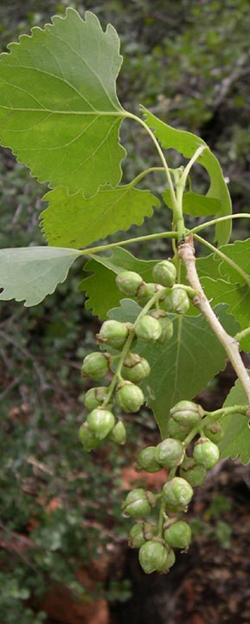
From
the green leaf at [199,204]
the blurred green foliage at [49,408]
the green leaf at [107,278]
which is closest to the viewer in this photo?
the green leaf at [107,278]

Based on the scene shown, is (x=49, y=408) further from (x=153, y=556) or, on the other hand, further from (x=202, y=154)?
(x=153, y=556)

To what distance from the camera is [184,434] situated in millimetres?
653

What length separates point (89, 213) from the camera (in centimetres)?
98

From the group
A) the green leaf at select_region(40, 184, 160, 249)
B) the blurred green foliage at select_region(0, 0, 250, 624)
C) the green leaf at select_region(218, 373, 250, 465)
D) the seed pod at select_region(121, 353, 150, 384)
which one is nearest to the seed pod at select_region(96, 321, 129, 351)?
the seed pod at select_region(121, 353, 150, 384)

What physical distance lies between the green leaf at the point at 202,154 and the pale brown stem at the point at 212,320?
236 millimetres

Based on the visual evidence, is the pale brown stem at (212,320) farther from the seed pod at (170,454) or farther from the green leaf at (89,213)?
the green leaf at (89,213)

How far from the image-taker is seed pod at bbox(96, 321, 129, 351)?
0.64 metres

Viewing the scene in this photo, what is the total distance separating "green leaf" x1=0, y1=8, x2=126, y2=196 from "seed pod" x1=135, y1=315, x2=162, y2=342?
1.05 feet

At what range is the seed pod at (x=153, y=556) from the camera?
629 mm

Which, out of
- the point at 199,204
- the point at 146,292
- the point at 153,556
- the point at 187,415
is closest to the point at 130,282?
the point at 146,292

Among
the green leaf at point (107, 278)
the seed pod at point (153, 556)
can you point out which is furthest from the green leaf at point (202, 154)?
the seed pod at point (153, 556)

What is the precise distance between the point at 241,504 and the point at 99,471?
1107 mm

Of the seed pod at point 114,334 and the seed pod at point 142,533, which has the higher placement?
the seed pod at point 114,334

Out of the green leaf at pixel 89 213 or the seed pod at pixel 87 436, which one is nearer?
the seed pod at pixel 87 436
